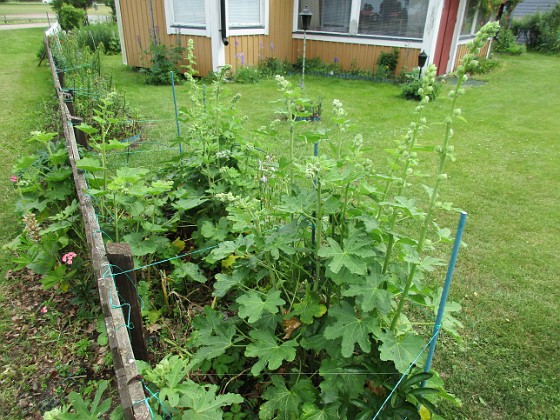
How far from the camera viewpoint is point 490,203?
15.1 ft

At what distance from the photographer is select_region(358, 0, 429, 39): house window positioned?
977cm

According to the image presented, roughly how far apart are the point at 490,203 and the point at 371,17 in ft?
25.2

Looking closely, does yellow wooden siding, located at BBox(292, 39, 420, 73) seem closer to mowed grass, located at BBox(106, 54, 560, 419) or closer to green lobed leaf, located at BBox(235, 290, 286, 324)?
mowed grass, located at BBox(106, 54, 560, 419)

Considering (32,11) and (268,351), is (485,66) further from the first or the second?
(32,11)

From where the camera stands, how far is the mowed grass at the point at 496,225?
8.10 feet

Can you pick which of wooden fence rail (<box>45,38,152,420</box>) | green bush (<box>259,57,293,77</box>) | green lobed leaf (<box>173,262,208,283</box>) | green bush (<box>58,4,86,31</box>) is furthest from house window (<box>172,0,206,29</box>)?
green bush (<box>58,4,86,31</box>)

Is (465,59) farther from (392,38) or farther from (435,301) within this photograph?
(392,38)

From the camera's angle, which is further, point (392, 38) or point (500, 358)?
point (392, 38)

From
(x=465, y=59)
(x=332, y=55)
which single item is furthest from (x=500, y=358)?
(x=332, y=55)

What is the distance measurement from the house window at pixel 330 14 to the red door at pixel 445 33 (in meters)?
2.40

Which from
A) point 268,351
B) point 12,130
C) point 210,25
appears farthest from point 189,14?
point 268,351

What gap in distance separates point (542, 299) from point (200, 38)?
30.4 feet

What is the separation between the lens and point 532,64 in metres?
13.9

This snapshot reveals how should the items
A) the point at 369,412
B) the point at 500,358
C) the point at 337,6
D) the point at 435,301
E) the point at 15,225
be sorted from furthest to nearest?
1. the point at 337,6
2. the point at 15,225
3. the point at 500,358
4. the point at 435,301
5. the point at 369,412
